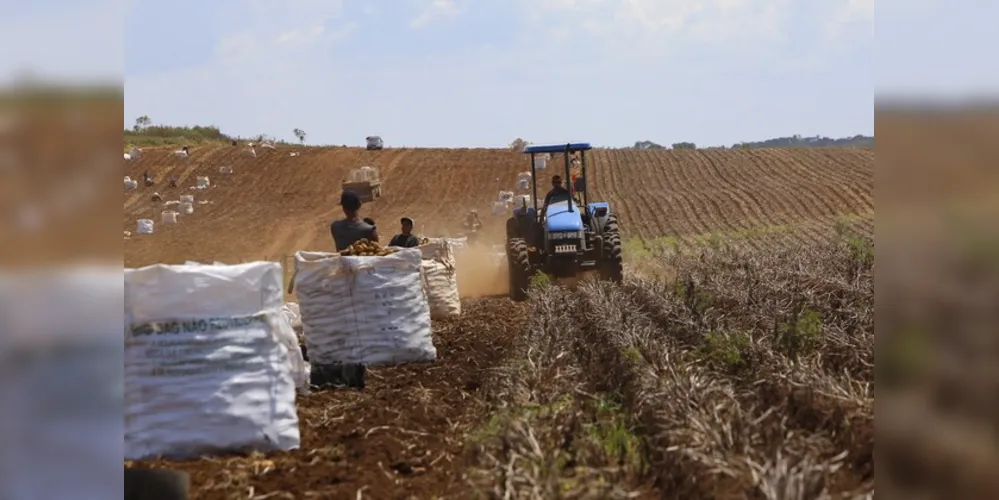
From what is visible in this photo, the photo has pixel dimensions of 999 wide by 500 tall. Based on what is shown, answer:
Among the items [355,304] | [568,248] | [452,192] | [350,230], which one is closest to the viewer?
[355,304]

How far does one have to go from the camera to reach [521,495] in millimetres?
3904

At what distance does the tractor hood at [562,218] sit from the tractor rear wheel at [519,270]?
0.56 meters

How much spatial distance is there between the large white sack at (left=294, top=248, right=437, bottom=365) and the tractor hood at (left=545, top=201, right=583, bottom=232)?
786 centimetres

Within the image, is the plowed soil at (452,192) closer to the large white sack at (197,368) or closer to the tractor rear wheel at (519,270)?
the tractor rear wheel at (519,270)

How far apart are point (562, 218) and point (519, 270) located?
115cm

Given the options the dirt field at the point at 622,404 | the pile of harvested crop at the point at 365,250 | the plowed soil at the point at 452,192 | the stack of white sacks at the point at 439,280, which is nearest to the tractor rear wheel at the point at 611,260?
the dirt field at the point at 622,404

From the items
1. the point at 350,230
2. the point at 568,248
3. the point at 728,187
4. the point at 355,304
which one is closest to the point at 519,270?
the point at 568,248

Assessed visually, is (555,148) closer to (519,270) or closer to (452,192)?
(519,270)

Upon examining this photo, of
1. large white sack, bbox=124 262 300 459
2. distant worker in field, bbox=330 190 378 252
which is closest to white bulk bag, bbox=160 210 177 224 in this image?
distant worker in field, bbox=330 190 378 252

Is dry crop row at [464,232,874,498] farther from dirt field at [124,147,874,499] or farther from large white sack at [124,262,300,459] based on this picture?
large white sack at [124,262,300,459]

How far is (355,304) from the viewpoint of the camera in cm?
773

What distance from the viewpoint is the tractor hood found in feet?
51.2
